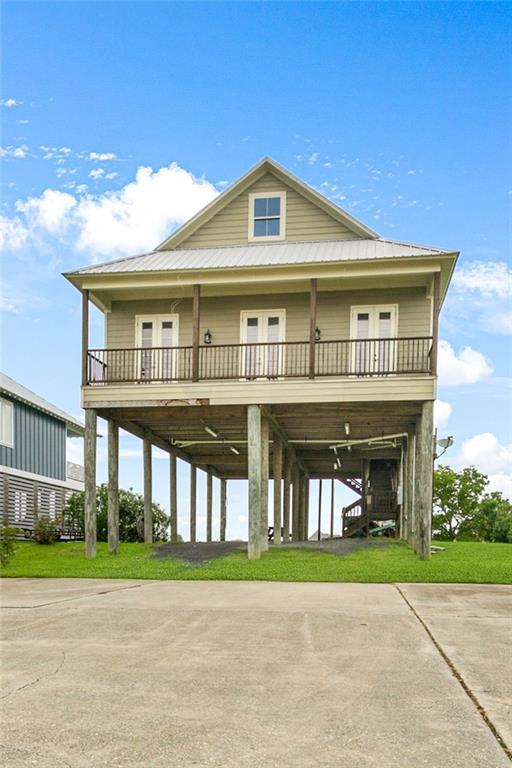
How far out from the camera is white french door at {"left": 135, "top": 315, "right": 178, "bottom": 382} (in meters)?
20.3

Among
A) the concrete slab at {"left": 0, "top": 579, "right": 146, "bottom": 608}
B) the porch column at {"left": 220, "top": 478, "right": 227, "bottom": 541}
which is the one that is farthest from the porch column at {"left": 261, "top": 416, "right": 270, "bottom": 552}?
the porch column at {"left": 220, "top": 478, "right": 227, "bottom": 541}

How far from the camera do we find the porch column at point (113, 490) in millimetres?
19266

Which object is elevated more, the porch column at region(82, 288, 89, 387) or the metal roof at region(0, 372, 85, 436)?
the porch column at region(82, 288, 89, 387)

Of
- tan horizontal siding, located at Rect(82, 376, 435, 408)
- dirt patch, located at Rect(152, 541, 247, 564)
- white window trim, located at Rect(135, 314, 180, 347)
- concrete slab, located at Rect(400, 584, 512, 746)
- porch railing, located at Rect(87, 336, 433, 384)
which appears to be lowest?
dirt patch, located at Rect(152, 541, 247, 564)

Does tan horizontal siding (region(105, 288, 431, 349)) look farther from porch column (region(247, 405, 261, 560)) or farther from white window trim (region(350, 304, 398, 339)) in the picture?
porch column (region(247, 405, 261, 560))

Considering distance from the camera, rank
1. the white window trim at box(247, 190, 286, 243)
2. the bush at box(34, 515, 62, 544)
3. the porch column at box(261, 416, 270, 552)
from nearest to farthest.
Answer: the porch column at box(261, 416, 270, 552) → the white window trim at box(247, 190, 286, 243) → the bush at box(34, 515, 62, 544)

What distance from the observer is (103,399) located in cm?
1850

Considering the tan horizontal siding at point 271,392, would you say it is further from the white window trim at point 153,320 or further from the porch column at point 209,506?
the porch column at point 209,506

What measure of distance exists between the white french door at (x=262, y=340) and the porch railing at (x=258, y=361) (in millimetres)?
27

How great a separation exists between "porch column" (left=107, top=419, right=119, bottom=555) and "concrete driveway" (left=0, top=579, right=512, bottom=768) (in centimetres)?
973

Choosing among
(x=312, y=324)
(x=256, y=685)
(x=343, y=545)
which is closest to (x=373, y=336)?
(x=312, y=324)

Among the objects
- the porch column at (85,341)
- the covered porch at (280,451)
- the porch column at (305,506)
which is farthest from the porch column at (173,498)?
the porch column at (305,506)

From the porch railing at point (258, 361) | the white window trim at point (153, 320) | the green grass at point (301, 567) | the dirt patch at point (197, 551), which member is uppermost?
the white window trim at point (153, 320)

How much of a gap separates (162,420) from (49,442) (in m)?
12.7
